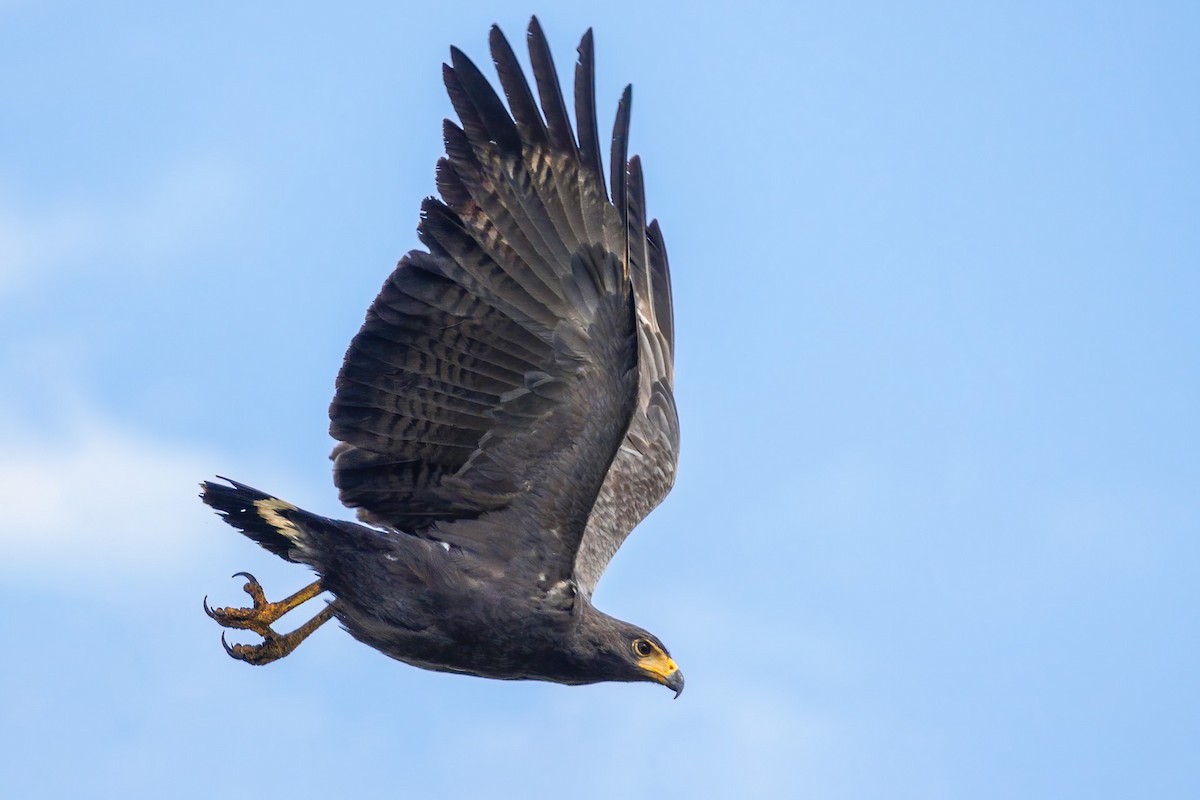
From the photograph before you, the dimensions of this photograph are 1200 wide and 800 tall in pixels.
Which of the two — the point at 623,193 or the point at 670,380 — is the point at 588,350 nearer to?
the point at 623,193

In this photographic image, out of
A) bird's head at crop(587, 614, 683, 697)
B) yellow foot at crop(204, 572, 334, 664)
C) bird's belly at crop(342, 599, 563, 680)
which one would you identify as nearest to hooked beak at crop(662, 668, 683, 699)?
bird's head at crop(587, 614, 683, 697)

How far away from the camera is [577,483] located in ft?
35.7

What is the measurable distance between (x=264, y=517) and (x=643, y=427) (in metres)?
2.92

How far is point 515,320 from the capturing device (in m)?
10.8

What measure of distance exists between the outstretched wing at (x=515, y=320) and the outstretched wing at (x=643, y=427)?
1.30 metres

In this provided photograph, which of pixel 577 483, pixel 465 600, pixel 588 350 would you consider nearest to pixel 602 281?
pixel 588 350

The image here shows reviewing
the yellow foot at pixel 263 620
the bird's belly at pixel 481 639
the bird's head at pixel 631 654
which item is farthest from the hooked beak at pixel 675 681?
the yellow foot at pixel 263 620

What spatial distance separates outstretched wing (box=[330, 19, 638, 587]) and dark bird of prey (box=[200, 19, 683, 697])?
10 millimetres

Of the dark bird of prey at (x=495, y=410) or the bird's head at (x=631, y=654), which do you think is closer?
the dark bird of prey at (x=495, y=410)

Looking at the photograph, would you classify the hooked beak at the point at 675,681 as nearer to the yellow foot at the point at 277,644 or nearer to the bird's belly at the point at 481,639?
the bird's belly at the point at 481,639

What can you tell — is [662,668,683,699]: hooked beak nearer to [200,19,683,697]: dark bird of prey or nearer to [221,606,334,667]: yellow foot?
[200,19,683,697]: dark bird of prey

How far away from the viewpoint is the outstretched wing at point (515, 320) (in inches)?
424

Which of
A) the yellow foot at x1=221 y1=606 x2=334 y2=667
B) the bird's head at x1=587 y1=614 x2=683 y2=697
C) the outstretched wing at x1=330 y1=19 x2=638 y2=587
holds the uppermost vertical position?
the outstretched wing at x1=330 y1=19 x2=638 y2=587

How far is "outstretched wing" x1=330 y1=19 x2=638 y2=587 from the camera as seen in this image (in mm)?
10773
